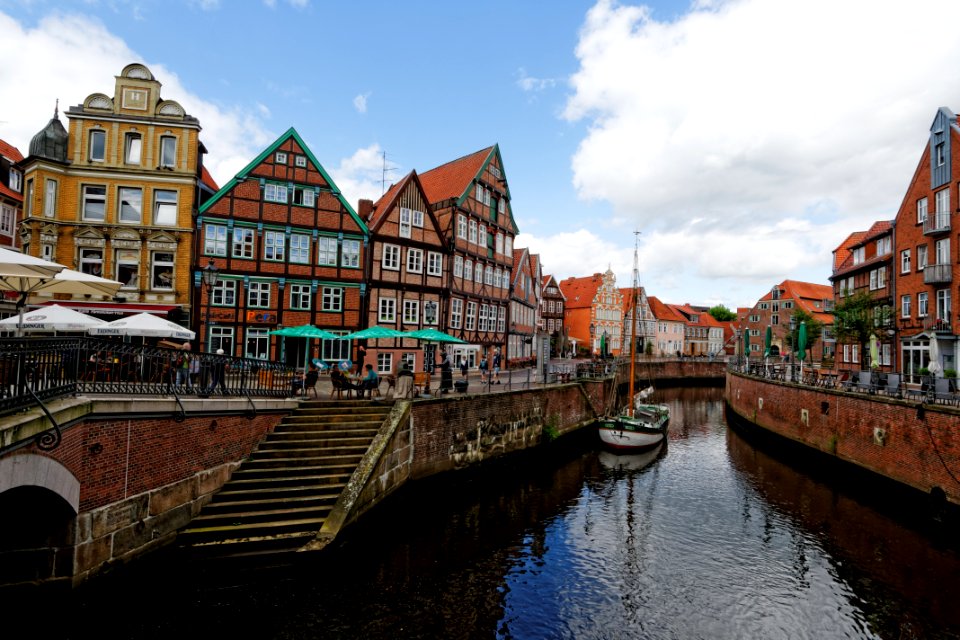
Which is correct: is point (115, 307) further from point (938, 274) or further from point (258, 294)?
point (938, 274)

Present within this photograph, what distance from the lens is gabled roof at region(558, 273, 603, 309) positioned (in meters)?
72.2

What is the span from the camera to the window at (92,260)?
79.3 feet

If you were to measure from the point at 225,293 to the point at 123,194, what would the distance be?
21.3 feet

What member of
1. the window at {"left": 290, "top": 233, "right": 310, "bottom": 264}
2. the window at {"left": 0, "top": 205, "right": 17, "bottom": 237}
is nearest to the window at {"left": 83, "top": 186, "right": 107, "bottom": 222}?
the window at {"left": 0, "top": 205, "right": 17, "bottom": 237}

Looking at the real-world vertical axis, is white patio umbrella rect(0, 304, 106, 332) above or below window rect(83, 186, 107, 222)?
below

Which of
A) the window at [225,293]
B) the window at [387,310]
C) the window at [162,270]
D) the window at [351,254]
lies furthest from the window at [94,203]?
the window at [387,310]

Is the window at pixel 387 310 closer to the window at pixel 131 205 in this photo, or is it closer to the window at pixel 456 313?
the window at pixel 456 313

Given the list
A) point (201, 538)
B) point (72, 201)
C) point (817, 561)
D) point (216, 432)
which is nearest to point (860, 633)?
point (817, 561)

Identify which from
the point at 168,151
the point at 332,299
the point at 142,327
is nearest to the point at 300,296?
the point at 332,299

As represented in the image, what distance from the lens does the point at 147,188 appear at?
24562 mm

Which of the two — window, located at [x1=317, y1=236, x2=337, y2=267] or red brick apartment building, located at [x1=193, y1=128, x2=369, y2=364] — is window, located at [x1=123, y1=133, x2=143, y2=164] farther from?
window, located at [x1=317, y1=236, x2=337, y2=267]

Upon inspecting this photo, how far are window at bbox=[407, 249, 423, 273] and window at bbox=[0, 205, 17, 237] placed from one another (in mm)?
21038

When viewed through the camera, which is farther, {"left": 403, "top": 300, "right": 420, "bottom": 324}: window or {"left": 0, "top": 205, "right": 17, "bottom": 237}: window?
{"left": 403, "top": 300, "right": 420, "bottom": 324}: window

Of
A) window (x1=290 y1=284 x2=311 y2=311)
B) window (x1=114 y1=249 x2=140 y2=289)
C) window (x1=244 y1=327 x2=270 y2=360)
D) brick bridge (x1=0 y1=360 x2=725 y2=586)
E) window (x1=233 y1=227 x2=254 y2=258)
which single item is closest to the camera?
brick bridge (x1=0 y1=360 x2=725 y2=586)
